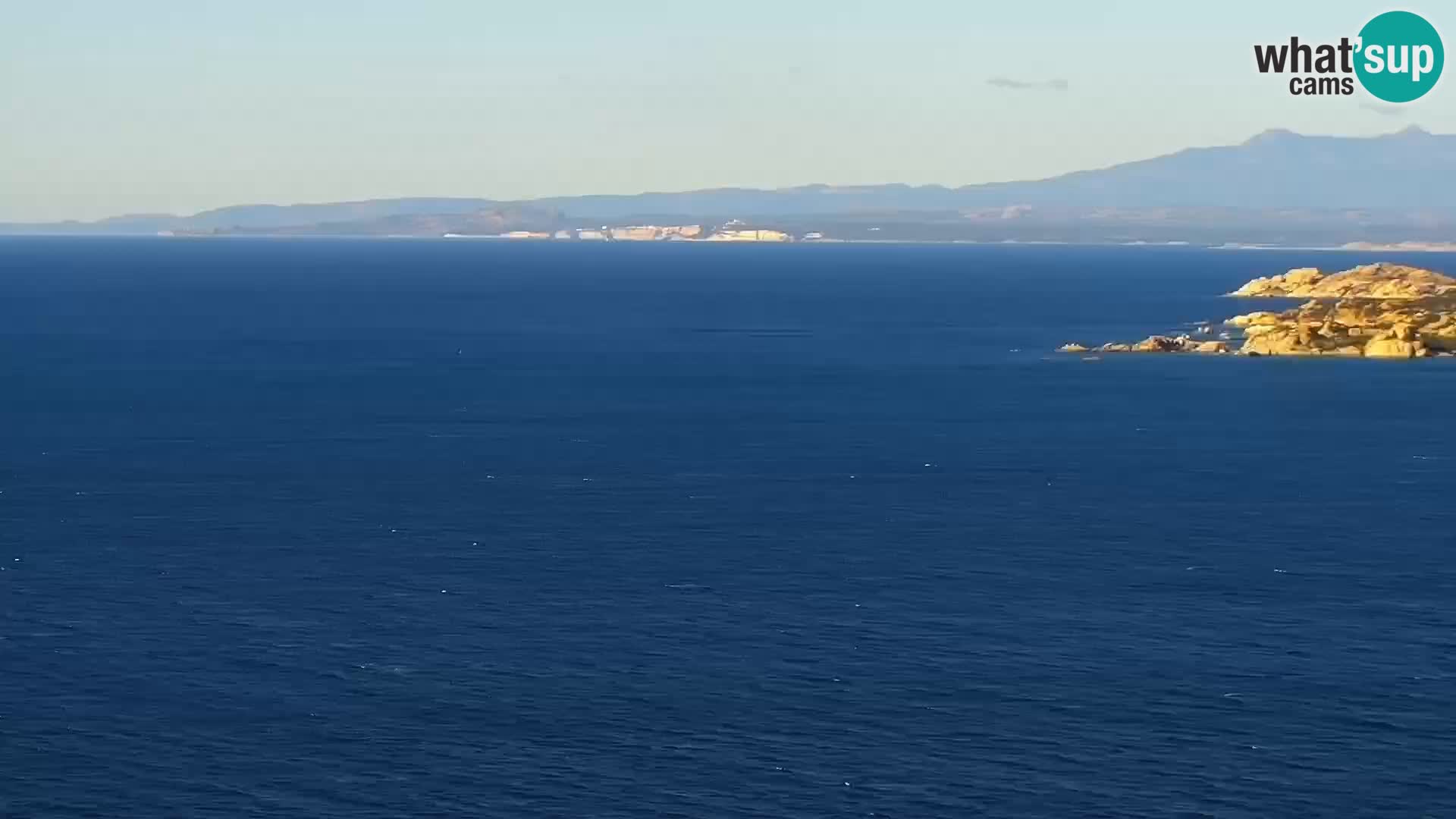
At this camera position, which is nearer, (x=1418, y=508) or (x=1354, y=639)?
(x=1354, y=639)

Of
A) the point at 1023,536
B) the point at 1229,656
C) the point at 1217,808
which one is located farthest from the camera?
the point at 1023,536

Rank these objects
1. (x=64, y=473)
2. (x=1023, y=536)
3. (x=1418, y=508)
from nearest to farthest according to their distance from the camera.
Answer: (x=1023, y=536)
(x=1418, y=508)
(x=64, y=473)

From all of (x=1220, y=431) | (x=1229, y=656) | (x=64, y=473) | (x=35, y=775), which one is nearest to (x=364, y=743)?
(x=35, y=775)

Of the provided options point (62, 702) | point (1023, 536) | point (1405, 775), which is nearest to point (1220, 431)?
point (1023, 536)

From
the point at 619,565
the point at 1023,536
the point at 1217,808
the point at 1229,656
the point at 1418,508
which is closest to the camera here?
the point at 1217,808

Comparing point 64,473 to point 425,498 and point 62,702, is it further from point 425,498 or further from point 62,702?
point 62,702

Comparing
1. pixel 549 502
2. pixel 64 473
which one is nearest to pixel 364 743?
pixel 549 502

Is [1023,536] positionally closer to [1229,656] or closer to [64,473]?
[1229,656]

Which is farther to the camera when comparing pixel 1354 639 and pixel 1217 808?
pixel 1354 639

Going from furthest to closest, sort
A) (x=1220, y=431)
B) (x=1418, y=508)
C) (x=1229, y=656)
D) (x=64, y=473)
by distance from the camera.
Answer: (x=1220, y=431), (x=64, y=473), (x=1418, y=508), (x=1229, y=656)
